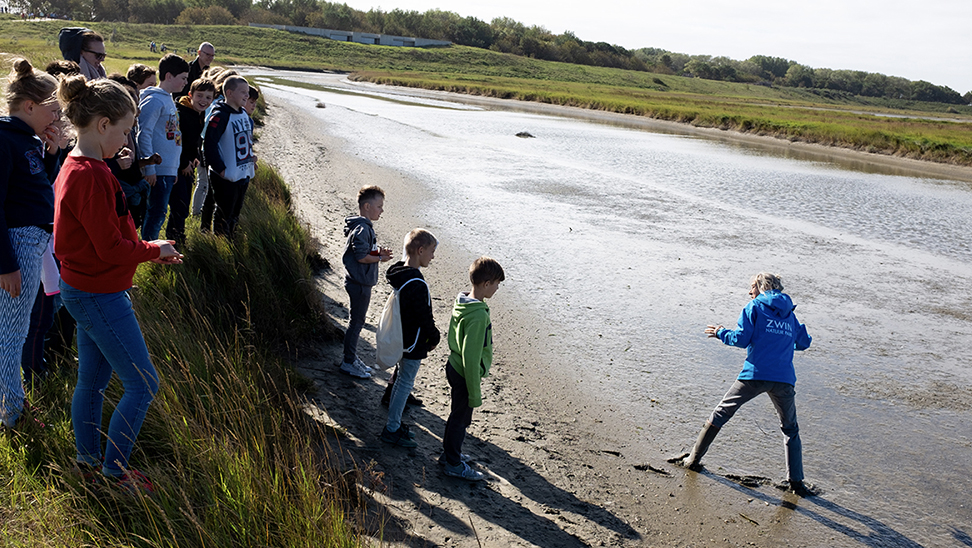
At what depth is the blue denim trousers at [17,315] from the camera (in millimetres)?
3348

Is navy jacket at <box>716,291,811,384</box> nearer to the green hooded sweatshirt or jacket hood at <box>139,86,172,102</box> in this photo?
the green hooded sweatshirt

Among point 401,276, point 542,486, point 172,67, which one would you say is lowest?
point 542,486

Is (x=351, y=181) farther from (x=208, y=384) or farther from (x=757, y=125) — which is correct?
(x=757, y=125)

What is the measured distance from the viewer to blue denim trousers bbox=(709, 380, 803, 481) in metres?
4.66

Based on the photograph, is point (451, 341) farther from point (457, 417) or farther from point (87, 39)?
point (87, 39)

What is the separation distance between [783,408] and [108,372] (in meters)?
4.20

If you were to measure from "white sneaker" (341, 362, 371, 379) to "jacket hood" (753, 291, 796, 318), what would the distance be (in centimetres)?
305

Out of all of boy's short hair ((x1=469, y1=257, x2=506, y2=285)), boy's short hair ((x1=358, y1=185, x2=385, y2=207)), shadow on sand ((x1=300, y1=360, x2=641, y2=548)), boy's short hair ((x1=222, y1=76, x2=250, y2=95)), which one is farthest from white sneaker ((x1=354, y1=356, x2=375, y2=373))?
boy's short hair ((x1=222, y1=76, x2=250, y2=95))

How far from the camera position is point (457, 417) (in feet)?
13.9

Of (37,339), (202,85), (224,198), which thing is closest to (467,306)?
(37,339)

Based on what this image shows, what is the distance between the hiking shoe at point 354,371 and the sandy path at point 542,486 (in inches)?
1.9

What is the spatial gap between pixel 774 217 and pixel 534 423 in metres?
11.6

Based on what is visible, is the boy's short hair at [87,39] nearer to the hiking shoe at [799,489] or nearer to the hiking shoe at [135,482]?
the hiking shoe at [135,482]

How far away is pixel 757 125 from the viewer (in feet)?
129
